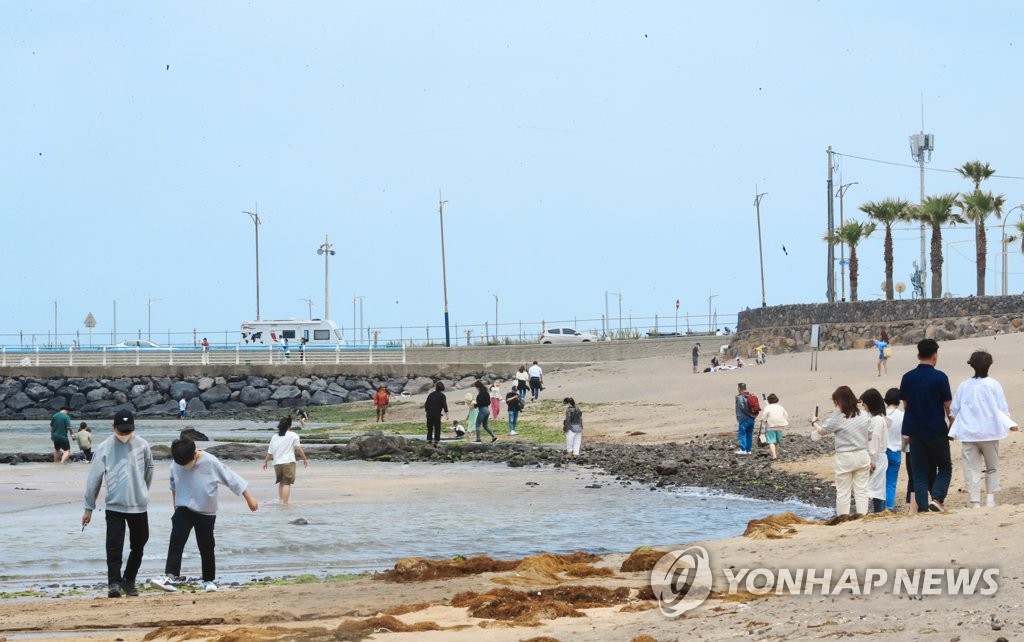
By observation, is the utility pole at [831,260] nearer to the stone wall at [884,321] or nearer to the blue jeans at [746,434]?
the stone wall at [884,321]

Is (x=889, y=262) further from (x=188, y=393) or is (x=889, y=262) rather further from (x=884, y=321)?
(x=188, y=393)

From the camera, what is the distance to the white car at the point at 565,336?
70.6 m

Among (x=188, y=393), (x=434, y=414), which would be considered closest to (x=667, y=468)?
(x=434, y=414)

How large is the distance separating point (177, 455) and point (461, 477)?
1366cm

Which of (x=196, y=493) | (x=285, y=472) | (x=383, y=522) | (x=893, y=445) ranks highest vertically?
(x=893, y=445)

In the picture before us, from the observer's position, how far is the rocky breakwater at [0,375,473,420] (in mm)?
63375

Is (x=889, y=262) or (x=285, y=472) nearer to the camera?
(x=285, y=472)

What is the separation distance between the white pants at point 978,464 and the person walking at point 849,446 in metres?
0.90

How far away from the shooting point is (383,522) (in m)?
17.8

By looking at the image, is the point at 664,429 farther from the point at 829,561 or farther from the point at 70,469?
the point at 829,561

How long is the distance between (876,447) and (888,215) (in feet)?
160

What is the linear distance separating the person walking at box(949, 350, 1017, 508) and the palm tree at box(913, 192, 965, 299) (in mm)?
43848

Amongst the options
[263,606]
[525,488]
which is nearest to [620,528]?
[525,488]

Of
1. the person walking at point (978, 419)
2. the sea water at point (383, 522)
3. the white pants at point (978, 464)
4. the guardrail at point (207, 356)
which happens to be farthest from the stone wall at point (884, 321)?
the person walking at point (978, 419)
